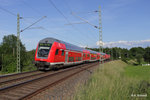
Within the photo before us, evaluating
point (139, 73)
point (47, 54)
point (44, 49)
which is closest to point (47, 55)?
point (47, 54)

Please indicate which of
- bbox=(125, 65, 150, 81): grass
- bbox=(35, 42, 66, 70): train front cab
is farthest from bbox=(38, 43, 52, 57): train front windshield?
bbox=(125, 65, 150, 81): grass

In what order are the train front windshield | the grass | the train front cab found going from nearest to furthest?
1. the train front cab
2. the train front windshield
3. the grass

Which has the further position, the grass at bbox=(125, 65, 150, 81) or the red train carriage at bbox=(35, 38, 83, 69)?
the grass at bbox=(125, 65, 150, 81)

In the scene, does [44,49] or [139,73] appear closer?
[44,49]

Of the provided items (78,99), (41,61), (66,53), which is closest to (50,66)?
(41,61)

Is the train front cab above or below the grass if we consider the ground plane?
above

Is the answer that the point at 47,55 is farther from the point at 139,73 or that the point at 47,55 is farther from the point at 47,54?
the point at 139,73

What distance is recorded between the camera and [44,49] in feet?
53.6

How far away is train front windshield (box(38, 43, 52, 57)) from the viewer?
632 inches

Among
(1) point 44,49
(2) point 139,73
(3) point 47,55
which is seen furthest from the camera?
(2) point 139,73

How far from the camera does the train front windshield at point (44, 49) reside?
1605 centimetres

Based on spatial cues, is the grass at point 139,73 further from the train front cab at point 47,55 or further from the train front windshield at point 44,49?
the train front windshield at point 44,49

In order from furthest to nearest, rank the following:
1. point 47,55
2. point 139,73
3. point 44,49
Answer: point 139,73
point 44,49
point 47,55

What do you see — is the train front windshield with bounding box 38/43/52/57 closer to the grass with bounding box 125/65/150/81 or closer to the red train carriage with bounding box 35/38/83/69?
the red train carriage with bounding box 35/38/83/69
